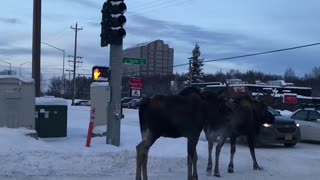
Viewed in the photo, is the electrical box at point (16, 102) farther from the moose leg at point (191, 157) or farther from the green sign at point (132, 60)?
the moose leg at point (191, 157)

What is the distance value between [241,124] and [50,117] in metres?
7.42

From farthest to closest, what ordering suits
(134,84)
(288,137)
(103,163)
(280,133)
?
(134,84)
(288,137)
(280,133)
(103,163)

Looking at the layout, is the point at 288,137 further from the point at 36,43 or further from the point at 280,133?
the point at 36,43

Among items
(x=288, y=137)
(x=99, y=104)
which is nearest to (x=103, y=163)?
(x=99, y=104)

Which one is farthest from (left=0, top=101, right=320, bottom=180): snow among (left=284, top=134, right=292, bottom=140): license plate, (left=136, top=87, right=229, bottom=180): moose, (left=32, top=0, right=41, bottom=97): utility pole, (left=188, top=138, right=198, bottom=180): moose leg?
(left=32, top=0, right=41, bottom=97): utility pole

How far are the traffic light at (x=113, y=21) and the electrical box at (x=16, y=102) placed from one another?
2.88 metres

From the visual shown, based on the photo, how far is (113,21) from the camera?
49.1 ft

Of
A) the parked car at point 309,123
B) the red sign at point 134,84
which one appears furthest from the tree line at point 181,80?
the parked car at point 309,123

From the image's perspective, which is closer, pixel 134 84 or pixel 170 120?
pixel 170 120

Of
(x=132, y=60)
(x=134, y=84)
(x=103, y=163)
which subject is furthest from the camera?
(x=134, y=84)

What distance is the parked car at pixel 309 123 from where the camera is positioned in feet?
74.2

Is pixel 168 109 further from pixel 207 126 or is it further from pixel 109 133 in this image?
pixel 109 133

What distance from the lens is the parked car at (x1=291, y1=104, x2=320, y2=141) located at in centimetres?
2262

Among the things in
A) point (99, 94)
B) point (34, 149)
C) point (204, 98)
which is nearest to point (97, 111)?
point (99, 94)
